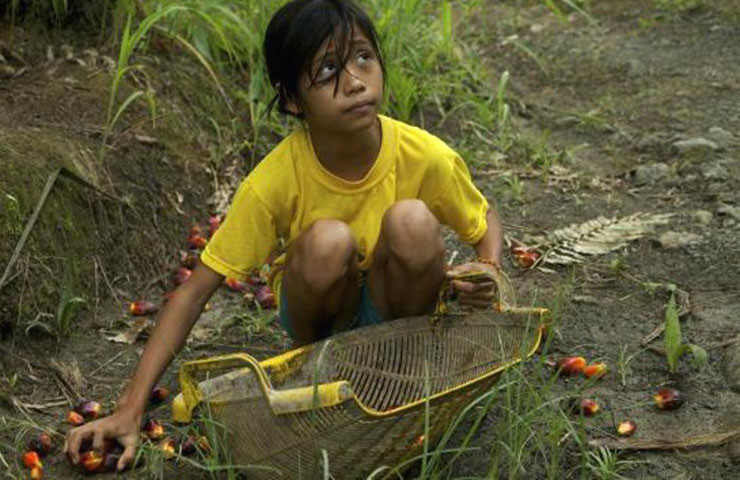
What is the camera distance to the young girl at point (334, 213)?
2.69 meters

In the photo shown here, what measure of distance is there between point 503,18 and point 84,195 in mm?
4000

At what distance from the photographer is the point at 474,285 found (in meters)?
2.73

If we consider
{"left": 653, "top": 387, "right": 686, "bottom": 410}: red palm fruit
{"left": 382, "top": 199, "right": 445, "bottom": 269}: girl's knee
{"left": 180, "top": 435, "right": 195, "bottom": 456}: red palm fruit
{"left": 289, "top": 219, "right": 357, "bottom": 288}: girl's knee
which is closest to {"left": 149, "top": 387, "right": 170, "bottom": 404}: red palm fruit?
{"left": 180, "top": 435, "right": 195, "bottom": 456}: red palm fruit

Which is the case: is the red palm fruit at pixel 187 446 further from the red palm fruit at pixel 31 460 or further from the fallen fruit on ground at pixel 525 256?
the fallen fruit on ground at pixel 525 256

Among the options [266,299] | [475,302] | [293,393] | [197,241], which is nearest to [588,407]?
[475,302]

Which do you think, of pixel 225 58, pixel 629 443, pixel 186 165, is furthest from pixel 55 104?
pixel 629 443

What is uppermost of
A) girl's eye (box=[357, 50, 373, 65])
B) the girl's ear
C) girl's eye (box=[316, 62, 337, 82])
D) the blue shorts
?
girl's eye (box=[357, 50, 373, 65])

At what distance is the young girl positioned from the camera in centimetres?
269

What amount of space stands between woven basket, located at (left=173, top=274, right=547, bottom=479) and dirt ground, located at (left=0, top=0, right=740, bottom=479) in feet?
0.75

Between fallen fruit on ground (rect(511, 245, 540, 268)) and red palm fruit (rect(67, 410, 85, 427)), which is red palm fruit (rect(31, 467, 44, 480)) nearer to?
red palm fruit (rect(67, 410, 85, 427))

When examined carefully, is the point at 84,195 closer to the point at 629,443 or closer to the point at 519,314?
the point at 519,314

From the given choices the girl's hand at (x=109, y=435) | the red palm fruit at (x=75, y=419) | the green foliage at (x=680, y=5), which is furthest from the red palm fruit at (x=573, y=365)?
the green foliage at (x=680, y=5)

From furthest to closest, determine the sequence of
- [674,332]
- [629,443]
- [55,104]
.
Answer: [55,104] < [674,332] < [629,443]

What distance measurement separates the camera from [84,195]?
3.62 meters
